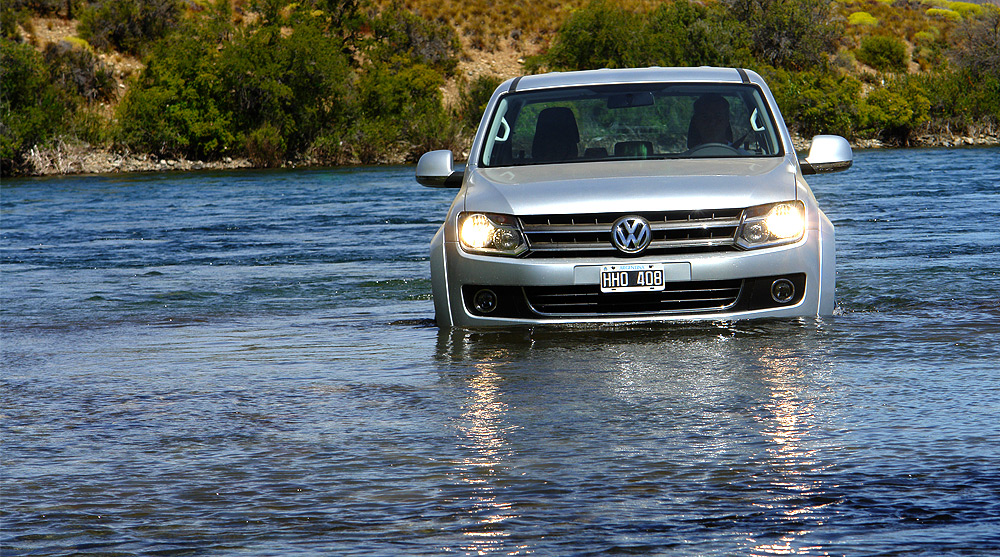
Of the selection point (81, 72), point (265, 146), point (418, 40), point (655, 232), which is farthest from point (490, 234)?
point (418, 40)

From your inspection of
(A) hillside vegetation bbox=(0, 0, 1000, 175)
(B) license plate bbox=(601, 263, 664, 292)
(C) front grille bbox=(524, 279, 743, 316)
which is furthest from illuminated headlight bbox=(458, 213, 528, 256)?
(A) hillside vegetation bbox=(0, 0, 1000, 175)

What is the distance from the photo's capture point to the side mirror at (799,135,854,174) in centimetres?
856

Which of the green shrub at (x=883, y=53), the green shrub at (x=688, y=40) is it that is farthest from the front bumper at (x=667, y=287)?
the green shrub at (x=883, y=53)

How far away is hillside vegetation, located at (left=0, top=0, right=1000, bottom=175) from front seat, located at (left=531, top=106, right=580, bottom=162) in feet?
158

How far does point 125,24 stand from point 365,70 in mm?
14737

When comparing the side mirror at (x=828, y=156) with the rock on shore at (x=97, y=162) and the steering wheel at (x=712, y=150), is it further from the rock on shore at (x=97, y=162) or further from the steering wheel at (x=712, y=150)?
the rock on shore at (x=97, y=162)

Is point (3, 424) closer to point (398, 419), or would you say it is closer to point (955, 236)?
point (398, 419)

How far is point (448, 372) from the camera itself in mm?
7168

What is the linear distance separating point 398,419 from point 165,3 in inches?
2980

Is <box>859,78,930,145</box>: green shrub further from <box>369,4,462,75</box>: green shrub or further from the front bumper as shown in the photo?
the front bumper

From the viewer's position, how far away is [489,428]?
561 cm

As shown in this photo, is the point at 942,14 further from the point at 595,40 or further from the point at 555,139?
the point at 555,139

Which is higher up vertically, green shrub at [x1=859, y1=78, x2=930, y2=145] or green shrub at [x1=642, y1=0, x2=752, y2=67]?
green shrub at [x1=642, y1=0, x2=752, y2=67]

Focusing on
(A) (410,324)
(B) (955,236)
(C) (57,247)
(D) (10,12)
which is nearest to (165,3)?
(D) (10,12)
